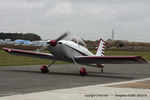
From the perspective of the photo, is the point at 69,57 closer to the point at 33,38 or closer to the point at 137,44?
the point at 137,44

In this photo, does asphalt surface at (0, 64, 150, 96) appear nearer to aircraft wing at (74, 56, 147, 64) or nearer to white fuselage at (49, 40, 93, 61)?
aircraft wing at (74, 56, 147, 64)

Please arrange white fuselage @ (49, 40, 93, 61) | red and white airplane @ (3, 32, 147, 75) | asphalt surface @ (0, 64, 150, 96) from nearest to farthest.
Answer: asphalt surface @ (0, 64, 150, 96) < red and white airplane @ (3, 32, 147, 75) < white fuselage @ (49, 40, 93, 61)

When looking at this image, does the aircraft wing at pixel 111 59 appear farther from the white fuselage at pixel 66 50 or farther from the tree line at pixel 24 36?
the tree line at pixel 24 36

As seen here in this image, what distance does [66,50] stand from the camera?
18.5m

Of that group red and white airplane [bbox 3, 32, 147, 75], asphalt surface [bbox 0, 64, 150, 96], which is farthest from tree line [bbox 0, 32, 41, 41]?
asphalt surface [bbox 0, 64, 150, 96]

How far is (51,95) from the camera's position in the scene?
923 centimetres

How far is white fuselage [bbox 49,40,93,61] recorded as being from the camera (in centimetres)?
1820

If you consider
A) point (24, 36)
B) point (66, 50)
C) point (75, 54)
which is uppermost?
point (66, 50)

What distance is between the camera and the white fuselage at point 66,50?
59.7ft

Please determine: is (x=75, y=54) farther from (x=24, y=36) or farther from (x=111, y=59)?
(x=24, y=36)

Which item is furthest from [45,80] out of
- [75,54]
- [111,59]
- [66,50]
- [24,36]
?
[24,36]

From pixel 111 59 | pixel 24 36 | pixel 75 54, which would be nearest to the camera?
pixel 111 59

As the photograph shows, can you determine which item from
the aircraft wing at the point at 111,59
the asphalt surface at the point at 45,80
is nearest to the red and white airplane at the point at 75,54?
the aircraft wing at the point at 111,59

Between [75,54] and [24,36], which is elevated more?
[75,54]
